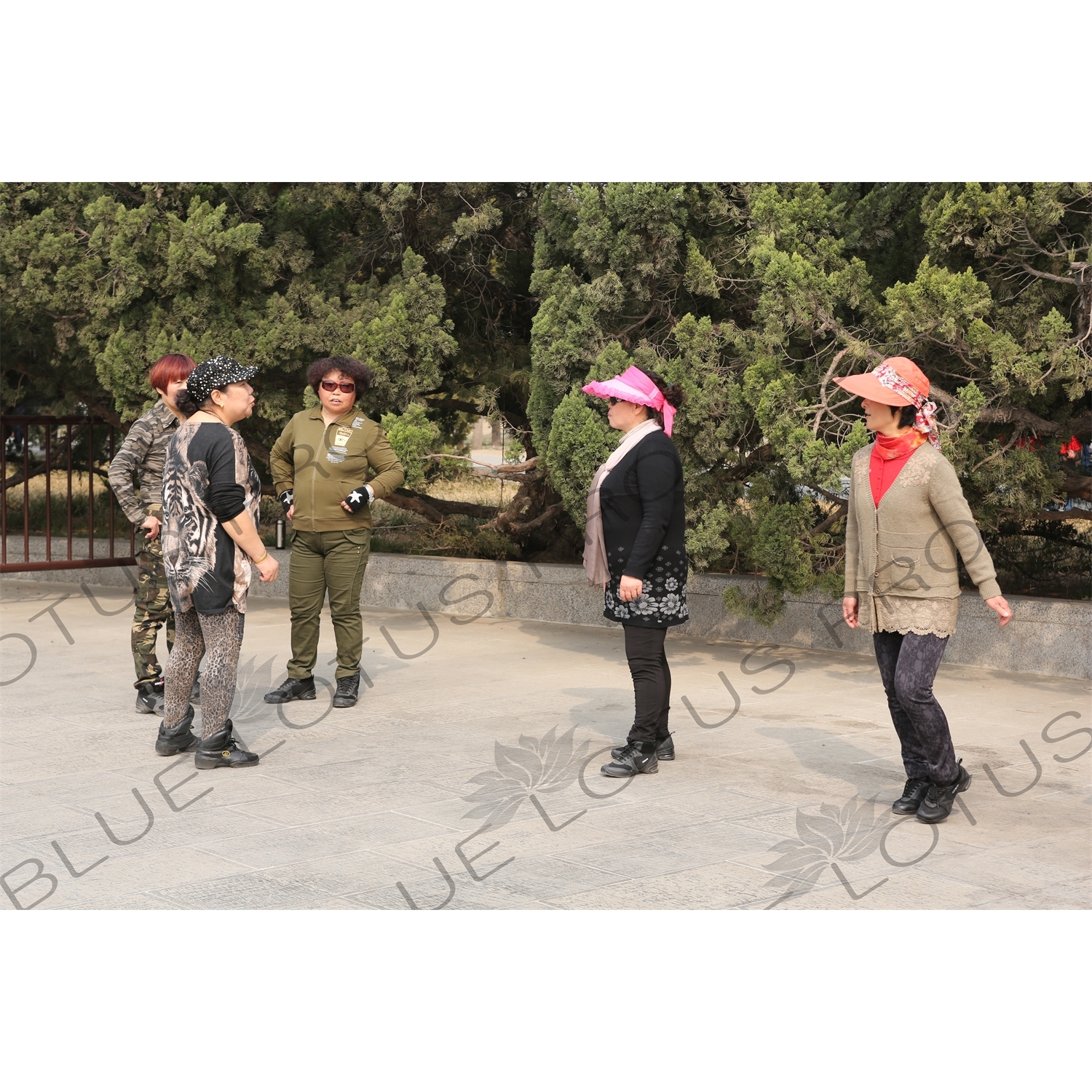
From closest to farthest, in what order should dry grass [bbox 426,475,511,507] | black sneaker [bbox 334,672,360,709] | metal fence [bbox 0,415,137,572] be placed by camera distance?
black sneaker [bbox 334,672,360,709]
metal fence [bbox 0,415,137,572]
dry grass [bbox 426,475,511,507]

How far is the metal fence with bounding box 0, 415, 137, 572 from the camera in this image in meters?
11.2

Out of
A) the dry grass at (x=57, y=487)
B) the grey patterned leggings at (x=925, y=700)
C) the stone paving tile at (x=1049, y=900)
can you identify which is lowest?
the dry grass at (x=57, y=487)

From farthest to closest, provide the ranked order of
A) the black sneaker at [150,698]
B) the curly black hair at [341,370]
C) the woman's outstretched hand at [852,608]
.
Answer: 1. the curly black hair at [341,370]
2. the black sneaker at [150,698]
3. the woman's outstretched hand at [852,608]

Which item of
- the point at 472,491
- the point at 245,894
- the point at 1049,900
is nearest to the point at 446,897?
the point at 245,894

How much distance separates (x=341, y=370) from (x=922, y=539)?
3.32 m

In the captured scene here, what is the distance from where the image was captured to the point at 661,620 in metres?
5.87

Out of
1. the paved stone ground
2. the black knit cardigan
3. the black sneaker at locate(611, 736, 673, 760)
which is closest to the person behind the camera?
the paved stone ground

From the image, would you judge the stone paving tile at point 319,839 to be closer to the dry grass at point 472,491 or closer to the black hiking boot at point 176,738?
the black hiking boot at point 176,738

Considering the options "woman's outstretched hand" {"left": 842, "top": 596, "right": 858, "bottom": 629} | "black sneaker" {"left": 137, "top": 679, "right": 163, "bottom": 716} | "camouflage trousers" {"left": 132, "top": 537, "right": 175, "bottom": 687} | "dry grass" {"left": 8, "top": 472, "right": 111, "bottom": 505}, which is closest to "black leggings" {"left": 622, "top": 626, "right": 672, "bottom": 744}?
"woman's outstretched hand" {"left": 842, "top": 596, "right": 858, "bottom": 629}

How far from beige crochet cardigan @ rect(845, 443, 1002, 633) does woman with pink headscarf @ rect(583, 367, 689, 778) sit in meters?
0.95

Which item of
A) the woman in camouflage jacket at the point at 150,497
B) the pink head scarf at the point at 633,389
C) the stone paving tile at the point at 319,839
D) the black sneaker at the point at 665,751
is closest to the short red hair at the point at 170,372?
the woman in camouflage jacket at the point at 150,497

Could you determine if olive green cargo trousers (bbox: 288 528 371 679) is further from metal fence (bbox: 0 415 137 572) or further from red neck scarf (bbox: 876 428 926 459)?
metal fence (bbox: 0 415 137 572)

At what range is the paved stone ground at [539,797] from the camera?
435cm

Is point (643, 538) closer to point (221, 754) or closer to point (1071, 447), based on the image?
point (221, 754)
